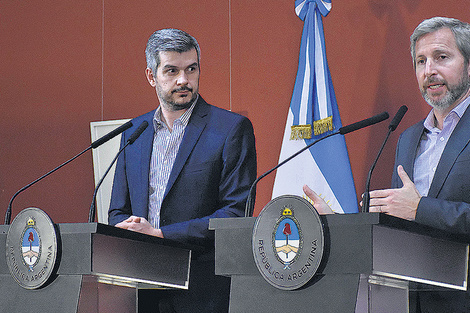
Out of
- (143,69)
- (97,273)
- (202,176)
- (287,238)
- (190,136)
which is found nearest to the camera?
(287,238)

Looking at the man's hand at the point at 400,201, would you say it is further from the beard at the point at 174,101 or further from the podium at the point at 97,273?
the beard at the point at 174,101

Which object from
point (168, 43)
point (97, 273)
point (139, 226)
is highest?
point (168, 43)

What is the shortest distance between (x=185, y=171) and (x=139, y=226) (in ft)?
1.16

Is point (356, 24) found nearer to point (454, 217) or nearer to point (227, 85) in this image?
point (227, 85)

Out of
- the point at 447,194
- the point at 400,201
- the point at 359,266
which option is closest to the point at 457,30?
the point at 447,194

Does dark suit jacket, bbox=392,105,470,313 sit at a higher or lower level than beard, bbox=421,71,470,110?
lower

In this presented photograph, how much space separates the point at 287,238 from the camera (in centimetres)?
174

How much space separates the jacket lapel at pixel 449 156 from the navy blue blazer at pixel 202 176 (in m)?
0.69

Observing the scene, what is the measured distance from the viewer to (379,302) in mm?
1707

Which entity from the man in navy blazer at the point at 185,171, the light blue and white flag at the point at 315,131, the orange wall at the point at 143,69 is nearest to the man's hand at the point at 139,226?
the man in navy blazer at the point at 185,171

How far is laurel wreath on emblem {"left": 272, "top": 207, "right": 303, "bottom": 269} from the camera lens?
1.72m

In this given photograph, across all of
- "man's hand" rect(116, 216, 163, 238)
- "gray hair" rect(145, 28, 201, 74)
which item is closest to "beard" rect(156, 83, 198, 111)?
"gray hair" rect(145, 28, 201, 74)

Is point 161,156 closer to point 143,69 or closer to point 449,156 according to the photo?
point 449,156

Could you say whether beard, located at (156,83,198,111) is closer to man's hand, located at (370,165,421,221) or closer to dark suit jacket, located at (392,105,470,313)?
dark suit jacket, located at (392,105,470,313)
